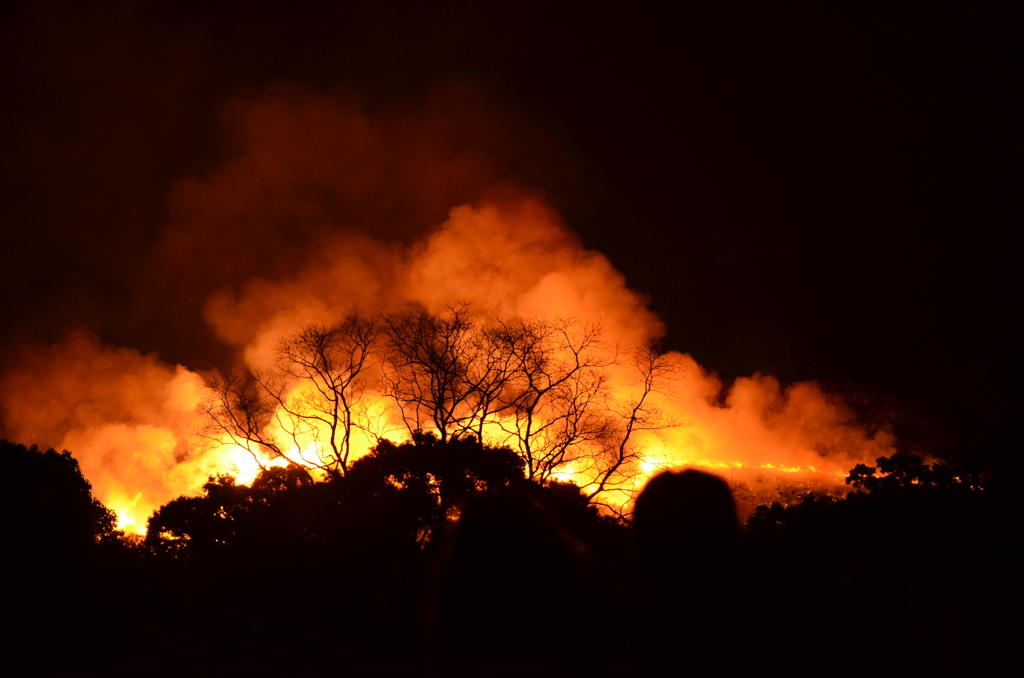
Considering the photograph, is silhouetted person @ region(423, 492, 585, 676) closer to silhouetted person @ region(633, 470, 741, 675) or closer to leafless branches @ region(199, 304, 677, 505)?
silhouetted person @ region(633, 470, 741, 675)

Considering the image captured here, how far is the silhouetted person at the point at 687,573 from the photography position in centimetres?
727

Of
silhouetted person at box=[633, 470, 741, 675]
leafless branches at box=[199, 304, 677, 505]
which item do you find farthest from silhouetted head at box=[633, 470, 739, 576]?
leafless branches at box=[199, 304, 677, 505]

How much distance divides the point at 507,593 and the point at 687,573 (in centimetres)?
254

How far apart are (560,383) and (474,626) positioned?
25.7ft

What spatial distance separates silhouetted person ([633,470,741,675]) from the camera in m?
7.27

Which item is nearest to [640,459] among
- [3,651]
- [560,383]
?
[560,383]

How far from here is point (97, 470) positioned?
24.0 m

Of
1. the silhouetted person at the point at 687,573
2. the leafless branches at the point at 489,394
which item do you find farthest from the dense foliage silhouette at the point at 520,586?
the leafless branches at the point at 489,394

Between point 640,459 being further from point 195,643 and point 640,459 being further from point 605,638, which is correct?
point 195,643

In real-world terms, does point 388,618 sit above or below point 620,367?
below

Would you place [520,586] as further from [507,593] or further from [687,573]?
[687,573]

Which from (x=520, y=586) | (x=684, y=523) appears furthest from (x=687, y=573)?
(x=520, y=586)

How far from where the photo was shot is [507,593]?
8.39m

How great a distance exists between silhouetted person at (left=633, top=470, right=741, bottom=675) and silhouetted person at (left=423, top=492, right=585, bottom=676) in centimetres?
104
